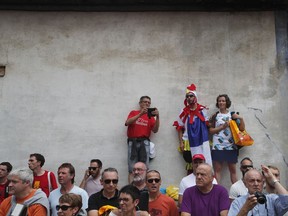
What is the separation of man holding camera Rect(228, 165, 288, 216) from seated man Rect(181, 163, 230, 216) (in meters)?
0.59

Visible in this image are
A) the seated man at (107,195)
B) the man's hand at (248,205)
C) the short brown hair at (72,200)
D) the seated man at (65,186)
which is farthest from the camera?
the seated man at (65,186)

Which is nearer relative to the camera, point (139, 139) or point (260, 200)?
point (260, 200)

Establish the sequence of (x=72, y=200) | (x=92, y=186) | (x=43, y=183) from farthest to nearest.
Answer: (x=92, y=186) < (x=43, y=183) < (x=72, y=200)

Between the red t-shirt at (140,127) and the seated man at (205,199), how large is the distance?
8.63ft

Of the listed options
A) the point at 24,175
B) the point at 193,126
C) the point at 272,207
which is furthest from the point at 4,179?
the point at 272,207

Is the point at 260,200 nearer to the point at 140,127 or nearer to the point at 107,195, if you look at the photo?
the point at 107,195

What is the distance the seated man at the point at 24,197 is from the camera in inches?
201

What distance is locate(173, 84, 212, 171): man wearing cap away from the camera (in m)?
7.89

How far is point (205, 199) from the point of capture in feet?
18.4

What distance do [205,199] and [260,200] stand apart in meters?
1.38

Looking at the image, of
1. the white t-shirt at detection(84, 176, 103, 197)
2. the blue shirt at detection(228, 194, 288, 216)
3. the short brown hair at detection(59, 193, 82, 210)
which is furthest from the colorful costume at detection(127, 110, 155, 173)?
the blue shirt at detection(228, 194, 288, 216)

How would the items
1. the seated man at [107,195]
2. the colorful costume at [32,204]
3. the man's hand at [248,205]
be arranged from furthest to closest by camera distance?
1. the seated man at [107,195]
2. the colorful costume at [32,204]
3. the man's hand at [248,205]

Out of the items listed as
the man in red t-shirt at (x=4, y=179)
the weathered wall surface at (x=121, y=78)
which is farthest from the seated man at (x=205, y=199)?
the man in red t-shirt at (x=4, y=179)

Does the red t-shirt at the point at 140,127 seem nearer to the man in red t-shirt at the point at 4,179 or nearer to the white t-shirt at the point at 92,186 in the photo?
the white t-shirt at the point at 92,186
